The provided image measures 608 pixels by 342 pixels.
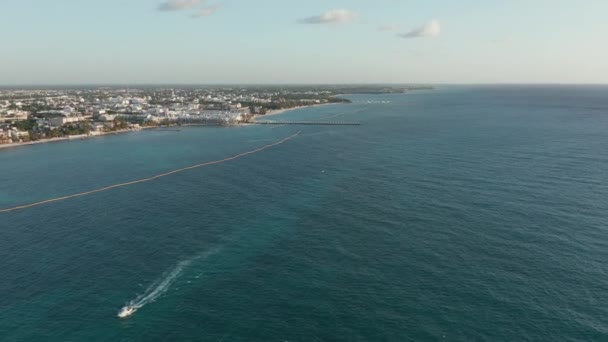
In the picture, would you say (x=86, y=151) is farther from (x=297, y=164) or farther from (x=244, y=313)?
(x=244, y=313)

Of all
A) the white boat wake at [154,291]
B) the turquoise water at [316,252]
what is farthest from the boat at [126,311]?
the turquoise water at [316,252]

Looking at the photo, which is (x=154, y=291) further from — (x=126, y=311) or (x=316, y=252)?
(x=316, y=252)

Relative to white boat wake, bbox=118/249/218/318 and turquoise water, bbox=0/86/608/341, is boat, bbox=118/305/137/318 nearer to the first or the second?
white boat wake, bbox=118/249/218/318

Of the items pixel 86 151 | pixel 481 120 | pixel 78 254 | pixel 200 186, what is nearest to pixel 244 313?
pixel 78 254

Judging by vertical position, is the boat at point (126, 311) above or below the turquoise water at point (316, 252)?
below

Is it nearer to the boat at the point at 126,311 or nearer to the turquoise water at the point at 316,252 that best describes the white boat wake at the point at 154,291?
the boat at the point at 126,311
